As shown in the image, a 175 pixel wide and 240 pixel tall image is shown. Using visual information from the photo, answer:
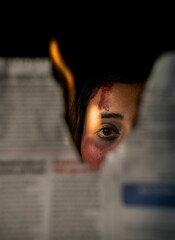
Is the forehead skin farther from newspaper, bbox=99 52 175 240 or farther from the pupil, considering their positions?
newspaper, bbox=99 52 175 240

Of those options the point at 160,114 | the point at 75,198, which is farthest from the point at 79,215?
the point at 160,114

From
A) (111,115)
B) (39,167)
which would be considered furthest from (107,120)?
(39,167)

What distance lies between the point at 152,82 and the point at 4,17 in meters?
Answer: 0.35

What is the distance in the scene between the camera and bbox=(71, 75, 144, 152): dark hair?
66 centimetres

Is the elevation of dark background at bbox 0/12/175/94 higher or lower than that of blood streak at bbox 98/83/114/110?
higher

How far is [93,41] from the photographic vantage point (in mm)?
667

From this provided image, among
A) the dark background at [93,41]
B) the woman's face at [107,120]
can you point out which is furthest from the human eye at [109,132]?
the dark background at [93,41]

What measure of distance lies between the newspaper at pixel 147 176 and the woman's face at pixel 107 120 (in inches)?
11.1

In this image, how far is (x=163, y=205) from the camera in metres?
0.30

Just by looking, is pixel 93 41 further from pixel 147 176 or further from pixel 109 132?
pixel 147 176

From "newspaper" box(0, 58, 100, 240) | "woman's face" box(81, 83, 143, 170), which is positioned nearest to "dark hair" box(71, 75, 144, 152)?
"woman's face" box(81, 83, 143, 170)

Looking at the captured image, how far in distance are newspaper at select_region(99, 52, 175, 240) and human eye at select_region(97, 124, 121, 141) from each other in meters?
Result: 0.29

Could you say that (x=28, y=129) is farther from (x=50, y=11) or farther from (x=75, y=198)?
(x=50, y=11)

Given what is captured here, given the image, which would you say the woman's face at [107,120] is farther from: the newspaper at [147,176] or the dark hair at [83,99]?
the newspaper at [147,176]
